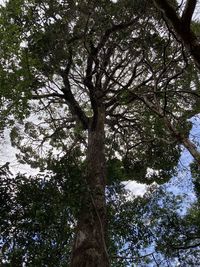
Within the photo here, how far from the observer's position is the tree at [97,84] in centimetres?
638

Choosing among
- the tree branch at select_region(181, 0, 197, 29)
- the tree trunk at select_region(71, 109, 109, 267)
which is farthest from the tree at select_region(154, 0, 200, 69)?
the tree trunk at select_region(71, 109, 109, 267)

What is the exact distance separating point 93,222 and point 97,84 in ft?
20.2

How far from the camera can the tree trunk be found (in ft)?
18.4

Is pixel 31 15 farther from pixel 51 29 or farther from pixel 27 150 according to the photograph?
pixel 27 150

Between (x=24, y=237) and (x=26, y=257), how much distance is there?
0.34 m

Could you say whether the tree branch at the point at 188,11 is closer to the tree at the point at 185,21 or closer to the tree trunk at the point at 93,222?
the tree at the point at 185,21

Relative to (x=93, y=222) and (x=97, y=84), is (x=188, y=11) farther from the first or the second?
(x=97, y=84)

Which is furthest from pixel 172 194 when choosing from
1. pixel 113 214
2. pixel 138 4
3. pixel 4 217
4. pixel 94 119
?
pixel 4 217

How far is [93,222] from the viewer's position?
20.8 feet

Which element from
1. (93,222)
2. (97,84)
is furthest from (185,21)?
(97,84)

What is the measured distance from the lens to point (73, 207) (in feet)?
20.6

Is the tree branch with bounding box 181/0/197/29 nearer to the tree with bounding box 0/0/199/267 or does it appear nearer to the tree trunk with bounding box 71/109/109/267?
the tree with bounding box 0/0/199/267

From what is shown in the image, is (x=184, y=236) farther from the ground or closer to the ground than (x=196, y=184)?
closer to the ground

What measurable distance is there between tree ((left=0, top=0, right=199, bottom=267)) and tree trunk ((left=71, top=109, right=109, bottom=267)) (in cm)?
2
